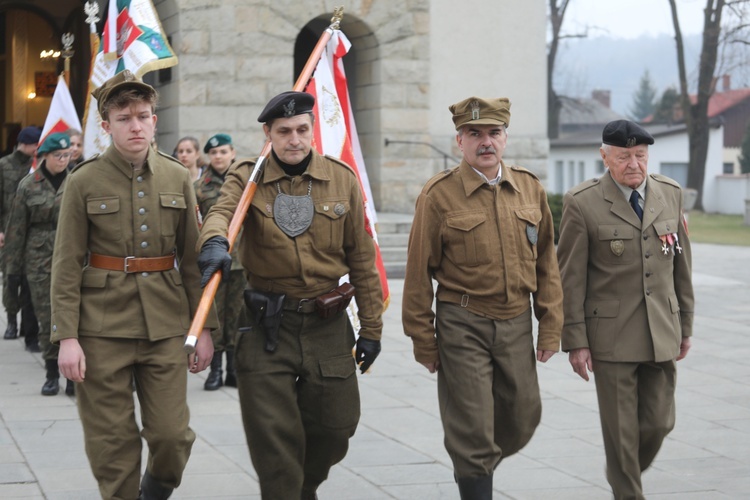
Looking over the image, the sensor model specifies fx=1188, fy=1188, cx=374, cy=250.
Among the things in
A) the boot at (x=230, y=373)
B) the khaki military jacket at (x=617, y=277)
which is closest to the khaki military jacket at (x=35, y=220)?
the boot at (x=230, y=373)

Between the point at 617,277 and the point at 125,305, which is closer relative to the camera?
the point at 125,305

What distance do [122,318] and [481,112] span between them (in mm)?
1821

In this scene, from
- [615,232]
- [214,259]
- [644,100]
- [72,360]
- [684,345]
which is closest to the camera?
[214,259]

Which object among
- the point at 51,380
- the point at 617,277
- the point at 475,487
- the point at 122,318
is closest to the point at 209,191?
the point at 51,380

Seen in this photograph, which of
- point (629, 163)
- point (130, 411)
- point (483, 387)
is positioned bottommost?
point (130, 411)

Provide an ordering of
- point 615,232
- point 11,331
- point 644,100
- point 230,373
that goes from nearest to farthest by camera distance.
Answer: point 615,232 < point 230,373 < point 11,331 < point 644,100

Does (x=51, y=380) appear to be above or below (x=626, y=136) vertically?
below

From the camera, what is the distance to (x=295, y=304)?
17.1 feet

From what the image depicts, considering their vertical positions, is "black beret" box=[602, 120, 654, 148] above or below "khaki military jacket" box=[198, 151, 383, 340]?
above

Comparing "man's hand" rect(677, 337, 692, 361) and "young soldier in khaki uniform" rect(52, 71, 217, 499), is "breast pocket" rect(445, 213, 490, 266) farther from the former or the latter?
"man's hand" rect(677, 337, 692, 361)

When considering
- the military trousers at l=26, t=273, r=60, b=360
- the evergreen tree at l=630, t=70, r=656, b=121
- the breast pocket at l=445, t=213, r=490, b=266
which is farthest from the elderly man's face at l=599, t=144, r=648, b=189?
the evergreen tree at l=630, t=70, r=656, b=121

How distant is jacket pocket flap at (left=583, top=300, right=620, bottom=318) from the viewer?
5.66 metres

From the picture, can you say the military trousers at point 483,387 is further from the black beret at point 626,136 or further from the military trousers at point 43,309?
the military trousers at point 43,309

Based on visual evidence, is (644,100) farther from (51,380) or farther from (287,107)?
(287,107)
